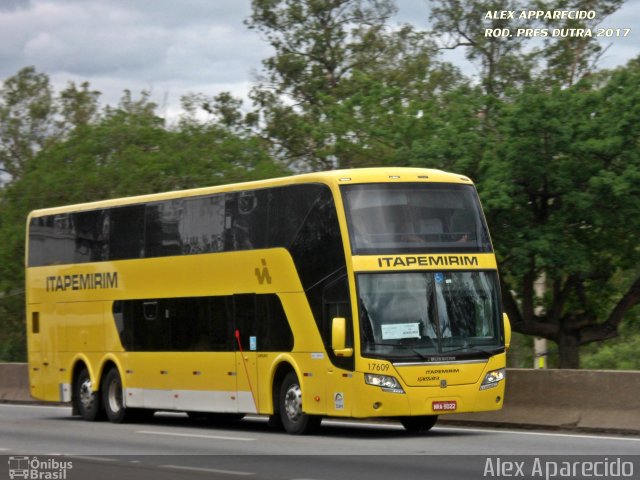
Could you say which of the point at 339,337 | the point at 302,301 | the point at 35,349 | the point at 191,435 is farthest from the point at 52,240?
the point at 339,337

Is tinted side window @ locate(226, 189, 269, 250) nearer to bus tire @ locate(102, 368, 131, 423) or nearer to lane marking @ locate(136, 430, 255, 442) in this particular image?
lane marking @ locate(136, 430, 255, 442)

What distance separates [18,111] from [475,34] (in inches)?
1312

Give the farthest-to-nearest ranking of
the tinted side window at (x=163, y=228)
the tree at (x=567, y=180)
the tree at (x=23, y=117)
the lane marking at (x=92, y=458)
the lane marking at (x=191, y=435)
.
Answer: the tree at (x=23, y=117) → the tree at (x=567, y=180) → the tinted side window at (x=163, y=228) → the lane marking at (x=191, y=435) → the lane marking at (x=92, y=458)

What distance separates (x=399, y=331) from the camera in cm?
1758

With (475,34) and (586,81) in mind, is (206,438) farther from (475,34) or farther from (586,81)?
(475,34)

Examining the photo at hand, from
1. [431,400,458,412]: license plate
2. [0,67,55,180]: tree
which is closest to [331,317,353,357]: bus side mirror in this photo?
[431,400,458,412]: license plate

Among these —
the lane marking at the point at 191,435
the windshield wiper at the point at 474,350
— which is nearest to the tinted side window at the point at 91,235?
the lane marking at the point at 191,435

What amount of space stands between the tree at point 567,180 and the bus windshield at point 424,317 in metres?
13.3

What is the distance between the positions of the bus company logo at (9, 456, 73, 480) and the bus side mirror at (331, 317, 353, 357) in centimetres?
433

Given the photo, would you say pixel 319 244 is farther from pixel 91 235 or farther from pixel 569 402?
pixel 91 235

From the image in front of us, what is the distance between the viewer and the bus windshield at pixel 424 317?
57.5ft

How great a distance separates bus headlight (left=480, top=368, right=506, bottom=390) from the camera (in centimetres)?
1800

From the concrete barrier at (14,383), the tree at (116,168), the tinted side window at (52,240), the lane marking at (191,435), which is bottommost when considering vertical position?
the concrete barrier at (14,383)

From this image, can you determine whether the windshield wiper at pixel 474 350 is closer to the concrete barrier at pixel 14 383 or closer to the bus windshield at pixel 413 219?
the bus windshield at pixel 413 219
